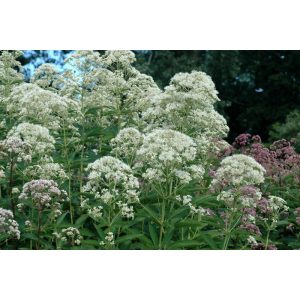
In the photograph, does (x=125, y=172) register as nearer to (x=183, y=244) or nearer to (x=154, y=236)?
(x=154, y=236)

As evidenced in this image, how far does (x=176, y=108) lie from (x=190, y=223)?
1.14 meters

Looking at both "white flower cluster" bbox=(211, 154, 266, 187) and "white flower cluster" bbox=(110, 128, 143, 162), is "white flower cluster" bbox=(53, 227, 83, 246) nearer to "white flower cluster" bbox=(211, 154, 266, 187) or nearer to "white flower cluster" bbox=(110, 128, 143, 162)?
"white flower cluster" bbox=(110, 128, 143, 162)

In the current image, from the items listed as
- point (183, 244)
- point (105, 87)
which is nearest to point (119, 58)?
point (105, 87)

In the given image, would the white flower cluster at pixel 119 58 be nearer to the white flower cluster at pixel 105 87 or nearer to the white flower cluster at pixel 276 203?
the white flower cluster at pixel 105 87

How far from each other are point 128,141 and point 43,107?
2.59ft

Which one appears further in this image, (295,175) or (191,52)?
(191,52)

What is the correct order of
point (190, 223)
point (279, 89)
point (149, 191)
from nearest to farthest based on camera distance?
1. point (190, 223)
2. point (149, 191)
3. point (279, 89)

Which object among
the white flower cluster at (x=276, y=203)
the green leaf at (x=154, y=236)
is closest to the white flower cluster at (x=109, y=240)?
the green leaf at (x=154, y=236)

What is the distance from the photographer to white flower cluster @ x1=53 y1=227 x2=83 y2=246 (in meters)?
4.59

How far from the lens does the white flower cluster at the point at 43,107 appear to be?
5273 mm

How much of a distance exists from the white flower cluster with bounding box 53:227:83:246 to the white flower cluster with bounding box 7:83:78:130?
1.04m

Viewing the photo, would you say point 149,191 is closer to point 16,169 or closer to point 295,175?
point 16,169
